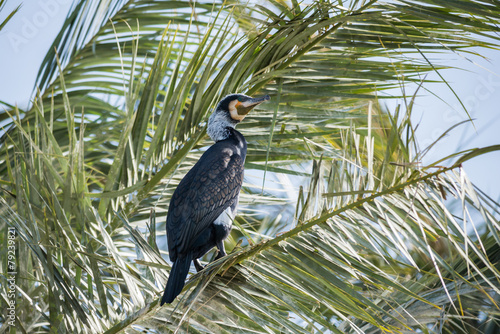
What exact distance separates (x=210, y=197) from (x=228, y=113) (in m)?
0.49

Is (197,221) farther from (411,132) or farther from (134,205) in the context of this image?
(411,132)

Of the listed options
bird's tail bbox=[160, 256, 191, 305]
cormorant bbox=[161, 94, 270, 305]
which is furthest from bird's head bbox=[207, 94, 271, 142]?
bird's tail bbox=[160, 256, 191, 305]

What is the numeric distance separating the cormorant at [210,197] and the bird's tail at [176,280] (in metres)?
0.02

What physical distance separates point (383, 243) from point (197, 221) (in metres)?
0.75

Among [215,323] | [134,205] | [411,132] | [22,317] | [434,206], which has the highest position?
[411,132]

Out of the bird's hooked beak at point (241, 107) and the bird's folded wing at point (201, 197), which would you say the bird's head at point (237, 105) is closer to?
the bird's hooked beak at point (241, 107)

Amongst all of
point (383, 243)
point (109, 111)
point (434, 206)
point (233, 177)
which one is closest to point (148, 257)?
point (233, 177)

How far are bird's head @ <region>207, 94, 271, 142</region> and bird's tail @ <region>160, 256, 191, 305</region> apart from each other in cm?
80

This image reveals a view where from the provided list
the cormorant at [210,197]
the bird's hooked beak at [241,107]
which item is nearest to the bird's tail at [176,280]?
the cormorant at [210,197]

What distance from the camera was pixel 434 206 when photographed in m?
1.75

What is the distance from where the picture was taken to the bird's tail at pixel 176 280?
182 centimetres

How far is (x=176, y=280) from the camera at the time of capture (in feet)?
6.16

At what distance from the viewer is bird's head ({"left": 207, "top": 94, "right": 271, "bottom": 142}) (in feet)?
8.38

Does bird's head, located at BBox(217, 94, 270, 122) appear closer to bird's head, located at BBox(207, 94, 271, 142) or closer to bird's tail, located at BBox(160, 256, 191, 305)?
bird's head, located at BBox(207, 94, 271, 142)
